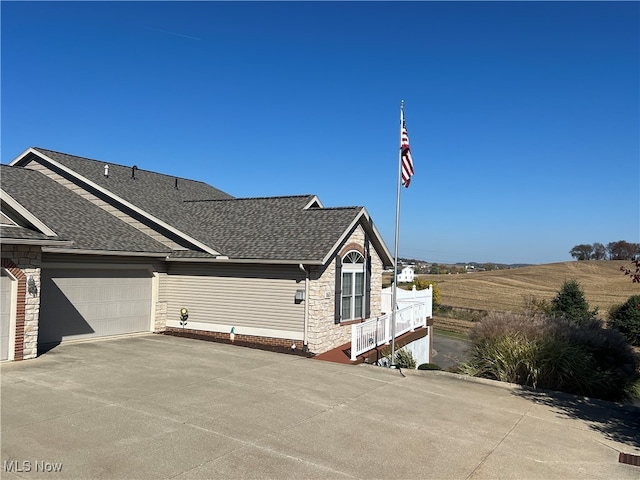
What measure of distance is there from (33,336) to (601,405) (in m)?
11.8

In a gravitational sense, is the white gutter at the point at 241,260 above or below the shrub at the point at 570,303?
above

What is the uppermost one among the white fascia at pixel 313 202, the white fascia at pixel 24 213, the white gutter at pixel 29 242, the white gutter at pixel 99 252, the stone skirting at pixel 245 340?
the white fascia at pixel 313 202

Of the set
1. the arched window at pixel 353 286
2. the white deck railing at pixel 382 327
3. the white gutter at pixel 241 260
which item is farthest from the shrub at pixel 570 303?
the white gutter at pixel 241 260

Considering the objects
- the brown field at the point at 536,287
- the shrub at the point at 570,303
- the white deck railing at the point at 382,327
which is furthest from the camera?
the brown field at the point at 536,287

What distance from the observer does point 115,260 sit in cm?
1413

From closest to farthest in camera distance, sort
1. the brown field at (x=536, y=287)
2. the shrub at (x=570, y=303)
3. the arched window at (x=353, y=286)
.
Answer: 1. the arched window at (x=353, y=286)
2. the shrub at (x=570, y=303)
3. the brown field at (x=536, y=287)

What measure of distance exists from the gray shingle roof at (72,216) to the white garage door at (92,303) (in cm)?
81

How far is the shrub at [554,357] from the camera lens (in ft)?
35.0

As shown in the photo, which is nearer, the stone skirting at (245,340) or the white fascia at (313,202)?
the stone skirting at (245,340)

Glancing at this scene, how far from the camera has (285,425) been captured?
7.17m

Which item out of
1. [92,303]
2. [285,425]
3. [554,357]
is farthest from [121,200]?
[554,357]

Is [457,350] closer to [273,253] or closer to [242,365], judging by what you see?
[273,253]

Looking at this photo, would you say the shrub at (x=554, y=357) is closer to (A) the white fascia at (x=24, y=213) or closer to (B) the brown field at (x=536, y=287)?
(A) the white fascia at (x=24, y=213)

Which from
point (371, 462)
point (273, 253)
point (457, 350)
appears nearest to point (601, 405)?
point (371, 462)
